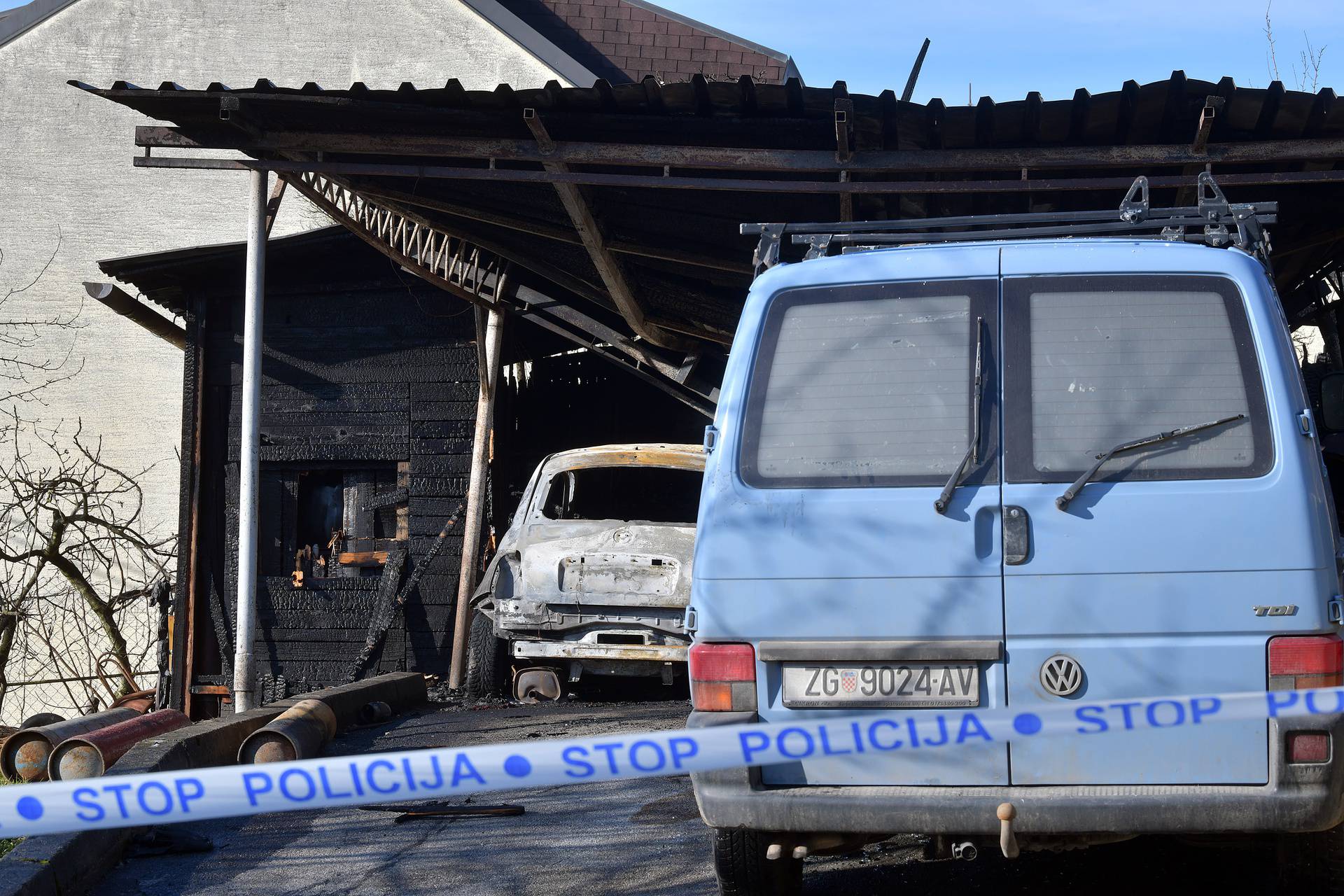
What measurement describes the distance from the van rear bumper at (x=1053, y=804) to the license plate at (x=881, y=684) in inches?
6.8

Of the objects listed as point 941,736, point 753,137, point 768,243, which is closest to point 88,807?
point 941,736

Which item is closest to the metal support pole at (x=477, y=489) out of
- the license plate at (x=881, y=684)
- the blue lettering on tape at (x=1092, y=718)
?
the license plate at (x=881, y=684)

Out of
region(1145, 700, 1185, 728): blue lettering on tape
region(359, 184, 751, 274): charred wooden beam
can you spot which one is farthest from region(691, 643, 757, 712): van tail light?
region(359, 184, 751, 274): charred wooden beam

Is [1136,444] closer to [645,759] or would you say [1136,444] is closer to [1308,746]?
[1308,746]

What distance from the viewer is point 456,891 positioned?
4605 millimetres

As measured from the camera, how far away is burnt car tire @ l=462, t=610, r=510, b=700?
1012 cm

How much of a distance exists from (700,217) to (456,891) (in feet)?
19.0

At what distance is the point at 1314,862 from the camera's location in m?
3.72

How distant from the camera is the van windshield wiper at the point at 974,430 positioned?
3.69 meters

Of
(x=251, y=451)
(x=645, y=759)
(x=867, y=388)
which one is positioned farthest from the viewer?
(x=251, y=451)

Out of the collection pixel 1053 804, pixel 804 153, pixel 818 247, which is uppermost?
pixel 804 153

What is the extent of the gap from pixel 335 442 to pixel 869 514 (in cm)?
984

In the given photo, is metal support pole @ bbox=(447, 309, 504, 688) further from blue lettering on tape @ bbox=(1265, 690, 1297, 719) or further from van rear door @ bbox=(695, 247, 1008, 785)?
blue lettering on tape @ bbox=(1265, 690, 1297, 719)

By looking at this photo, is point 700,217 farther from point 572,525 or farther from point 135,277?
point 135,277
